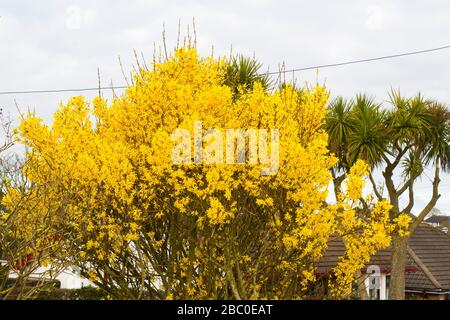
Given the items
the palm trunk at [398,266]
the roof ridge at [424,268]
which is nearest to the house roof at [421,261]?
the roof ridge at [424,268]

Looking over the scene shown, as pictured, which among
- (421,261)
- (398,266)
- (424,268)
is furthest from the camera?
(421,261)

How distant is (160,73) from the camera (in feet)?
37.7

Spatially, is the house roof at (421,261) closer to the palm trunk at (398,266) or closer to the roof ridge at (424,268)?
the roof ridge at (424,268)

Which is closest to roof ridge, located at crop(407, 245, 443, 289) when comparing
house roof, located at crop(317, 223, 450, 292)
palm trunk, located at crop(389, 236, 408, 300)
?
house roof, located at crop(317, 223, 450, 292)

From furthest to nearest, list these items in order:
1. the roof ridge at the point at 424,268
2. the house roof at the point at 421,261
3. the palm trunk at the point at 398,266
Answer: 1. the roof ridge at the point at 424,268
2. the house roof at the point at 421,261
3. the palm trunk at the point at 398,266

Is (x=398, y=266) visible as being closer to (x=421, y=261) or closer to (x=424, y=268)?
(x=424, y=268)

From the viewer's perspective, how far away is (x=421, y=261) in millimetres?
25656

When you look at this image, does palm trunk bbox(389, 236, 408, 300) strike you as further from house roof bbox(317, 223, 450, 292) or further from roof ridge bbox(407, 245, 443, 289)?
roof ridge bbox(407, 245, 443, 289)

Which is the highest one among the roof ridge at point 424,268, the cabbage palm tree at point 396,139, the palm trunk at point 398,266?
the cabbage palm tree at point 396,139

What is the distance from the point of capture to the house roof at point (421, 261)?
2348cm

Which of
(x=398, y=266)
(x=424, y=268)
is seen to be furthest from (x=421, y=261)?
(x=398, y=266)

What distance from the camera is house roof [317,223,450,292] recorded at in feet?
77.0
